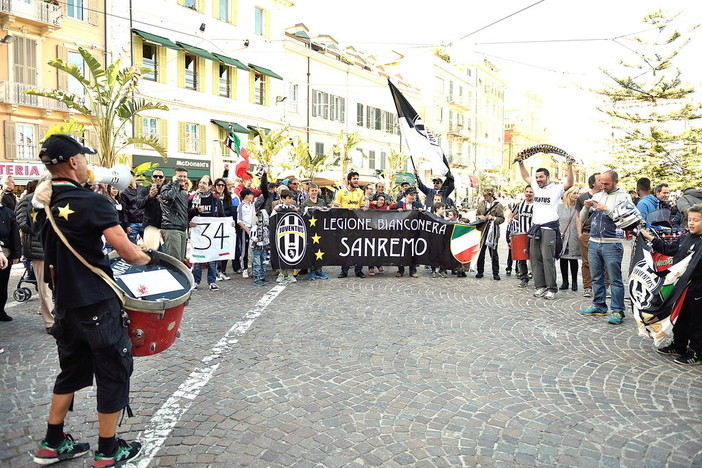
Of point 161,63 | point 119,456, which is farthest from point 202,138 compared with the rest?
point 119,456

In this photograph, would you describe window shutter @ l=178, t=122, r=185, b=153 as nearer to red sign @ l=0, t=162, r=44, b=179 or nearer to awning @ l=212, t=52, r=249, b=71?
awning @ l=212, t=52, r=249, b=71

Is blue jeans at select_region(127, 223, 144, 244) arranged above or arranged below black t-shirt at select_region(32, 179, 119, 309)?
below

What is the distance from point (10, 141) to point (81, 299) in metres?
23.3

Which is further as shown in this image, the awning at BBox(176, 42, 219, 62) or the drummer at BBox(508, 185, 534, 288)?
the awning at BBox(176, 42, 219, 62)

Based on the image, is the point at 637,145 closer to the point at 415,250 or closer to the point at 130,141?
the point at 415,250

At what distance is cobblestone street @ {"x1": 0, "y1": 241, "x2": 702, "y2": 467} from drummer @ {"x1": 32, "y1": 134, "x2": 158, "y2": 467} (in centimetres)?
29

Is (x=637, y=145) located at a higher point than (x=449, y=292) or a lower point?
higher

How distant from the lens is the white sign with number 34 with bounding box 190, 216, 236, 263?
31.4ft

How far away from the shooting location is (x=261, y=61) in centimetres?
3203

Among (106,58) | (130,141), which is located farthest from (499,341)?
(106,58)

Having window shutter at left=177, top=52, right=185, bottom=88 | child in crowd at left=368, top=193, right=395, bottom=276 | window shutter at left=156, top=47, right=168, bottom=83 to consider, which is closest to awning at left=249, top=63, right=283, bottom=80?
window shutter at left=177, top=52, right=185, bottom=88

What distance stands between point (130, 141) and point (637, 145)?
2223 cm

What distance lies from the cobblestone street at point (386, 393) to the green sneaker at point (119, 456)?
0.12 meters

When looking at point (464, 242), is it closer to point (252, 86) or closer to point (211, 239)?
point (211, 239)
